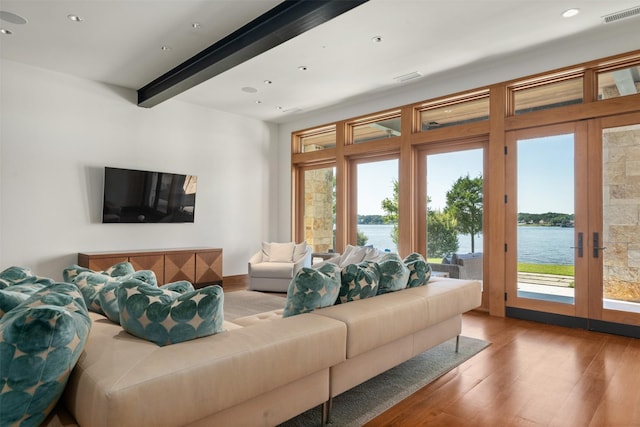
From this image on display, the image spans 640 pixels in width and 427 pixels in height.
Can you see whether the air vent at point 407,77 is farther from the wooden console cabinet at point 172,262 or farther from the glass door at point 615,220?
the wooden console cabinet at point 172,262

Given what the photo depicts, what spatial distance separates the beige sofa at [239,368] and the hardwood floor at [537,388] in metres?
0.39

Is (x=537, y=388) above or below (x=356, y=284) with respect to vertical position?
below

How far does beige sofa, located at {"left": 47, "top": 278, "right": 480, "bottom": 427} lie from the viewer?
1.30 m

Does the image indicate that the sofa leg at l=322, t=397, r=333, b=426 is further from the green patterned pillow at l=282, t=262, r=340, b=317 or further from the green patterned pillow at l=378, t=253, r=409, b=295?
the green patterned pillow at l=378, t=253, r=409, b=295

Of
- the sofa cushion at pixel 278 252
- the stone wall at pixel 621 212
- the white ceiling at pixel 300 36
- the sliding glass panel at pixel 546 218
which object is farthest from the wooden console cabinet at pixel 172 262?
the stone wall at pixel 621 212

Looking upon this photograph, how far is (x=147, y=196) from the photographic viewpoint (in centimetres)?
589

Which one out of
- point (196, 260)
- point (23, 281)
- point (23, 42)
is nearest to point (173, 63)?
point (23, 42)

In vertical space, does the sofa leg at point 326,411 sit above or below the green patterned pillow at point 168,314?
below

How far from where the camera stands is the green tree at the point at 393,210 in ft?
20.1

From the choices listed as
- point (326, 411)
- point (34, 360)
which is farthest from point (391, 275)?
point (34, 360)

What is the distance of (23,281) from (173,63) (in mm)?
3513

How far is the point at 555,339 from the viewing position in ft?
12.4

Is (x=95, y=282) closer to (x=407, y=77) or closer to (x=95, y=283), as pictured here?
(x=95, y=283)

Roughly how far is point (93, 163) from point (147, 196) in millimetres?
858
